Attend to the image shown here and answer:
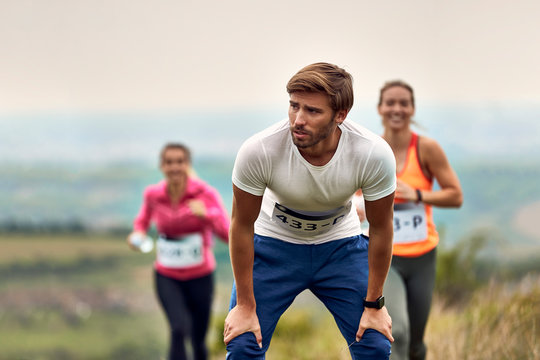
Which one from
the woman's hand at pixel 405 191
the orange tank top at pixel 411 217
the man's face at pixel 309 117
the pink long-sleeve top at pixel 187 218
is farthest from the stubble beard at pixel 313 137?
the pink long-sleeve top at pixel 187 218

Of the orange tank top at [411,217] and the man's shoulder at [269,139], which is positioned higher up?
the man's shoulder at [269,139]

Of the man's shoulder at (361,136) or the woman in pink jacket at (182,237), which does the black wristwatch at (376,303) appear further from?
the woman in pink jacket at (182,237)

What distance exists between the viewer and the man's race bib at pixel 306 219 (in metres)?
3.07

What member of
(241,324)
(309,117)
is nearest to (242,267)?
(241,324)

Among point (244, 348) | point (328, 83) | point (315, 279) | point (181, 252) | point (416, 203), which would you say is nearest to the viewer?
point (328, 83)

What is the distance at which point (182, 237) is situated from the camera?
5414 millimetres

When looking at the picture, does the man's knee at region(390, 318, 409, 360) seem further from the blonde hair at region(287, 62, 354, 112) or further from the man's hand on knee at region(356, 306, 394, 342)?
the blonde hair at region(287, 62, 354, 112)

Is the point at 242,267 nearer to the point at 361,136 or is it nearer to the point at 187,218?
the point at 361,136

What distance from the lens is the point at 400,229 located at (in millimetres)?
4090

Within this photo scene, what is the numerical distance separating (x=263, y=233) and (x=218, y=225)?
2.22 metres

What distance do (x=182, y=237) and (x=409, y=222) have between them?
2149 millimetres

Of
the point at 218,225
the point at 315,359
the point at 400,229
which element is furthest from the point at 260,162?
the point at 315,359

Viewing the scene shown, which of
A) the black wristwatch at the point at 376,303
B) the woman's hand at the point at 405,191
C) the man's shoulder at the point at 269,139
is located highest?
the man's shoulder at the point at 269,139

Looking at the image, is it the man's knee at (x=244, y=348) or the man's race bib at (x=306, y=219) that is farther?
the man's race bib at (x=306, y=219)
